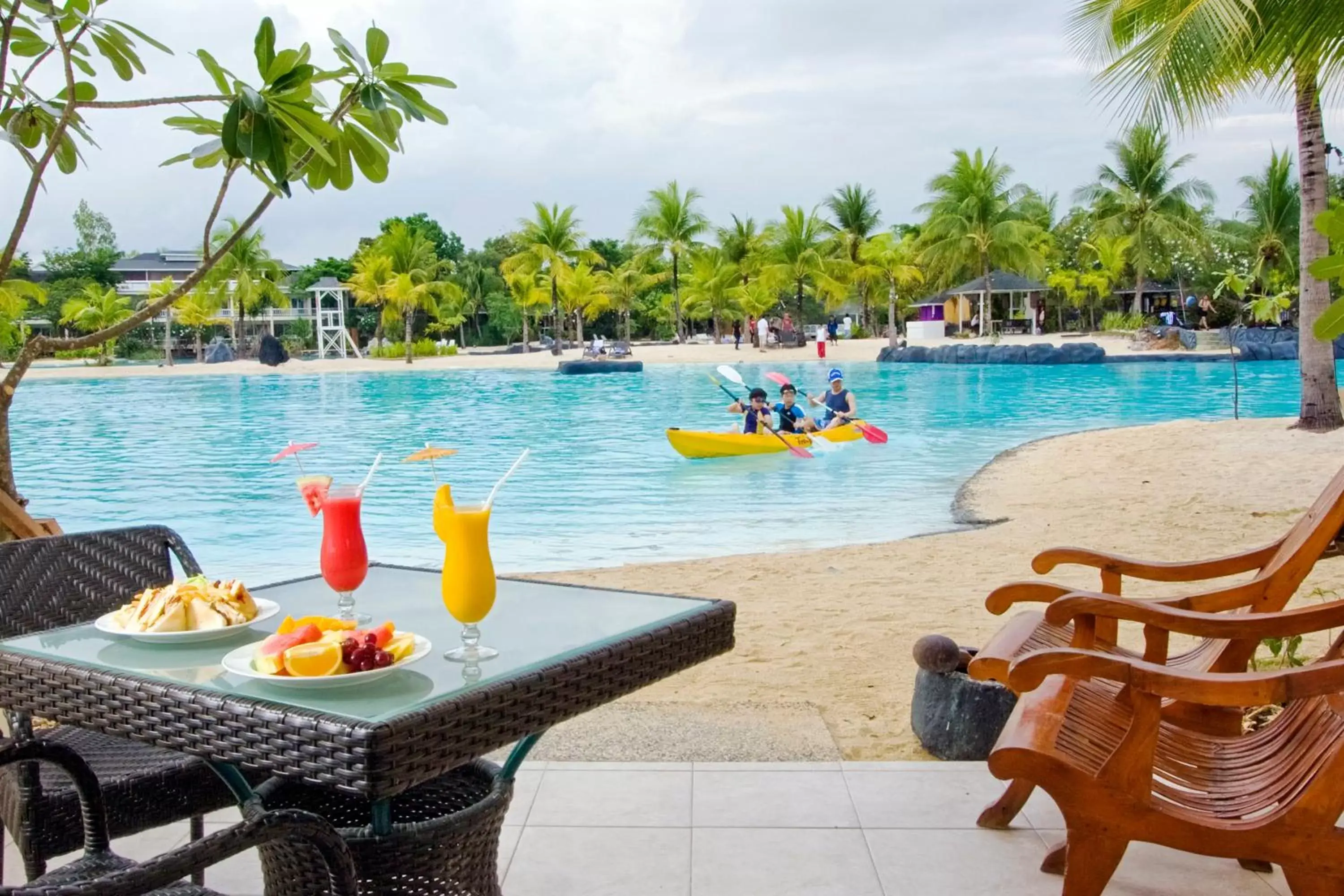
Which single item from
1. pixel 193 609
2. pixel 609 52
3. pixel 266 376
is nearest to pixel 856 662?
pixel 193 609

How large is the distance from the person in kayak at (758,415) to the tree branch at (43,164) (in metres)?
11.0

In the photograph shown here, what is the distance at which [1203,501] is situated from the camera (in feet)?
28.8

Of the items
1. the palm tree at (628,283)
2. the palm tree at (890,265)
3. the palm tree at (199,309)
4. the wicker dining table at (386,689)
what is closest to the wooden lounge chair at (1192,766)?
the wicker dining table at (386,689)

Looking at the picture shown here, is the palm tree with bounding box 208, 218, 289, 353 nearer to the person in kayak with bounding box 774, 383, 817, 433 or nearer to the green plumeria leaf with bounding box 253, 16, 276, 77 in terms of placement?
the person in kayak with bounding box 774, 383, 817, 433

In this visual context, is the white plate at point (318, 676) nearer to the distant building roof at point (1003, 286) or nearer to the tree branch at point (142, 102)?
the tree branch at point (142, 102)

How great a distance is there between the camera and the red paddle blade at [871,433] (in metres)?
14.0

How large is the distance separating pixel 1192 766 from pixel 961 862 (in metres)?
0.51

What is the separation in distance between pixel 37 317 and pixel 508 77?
44630 mm

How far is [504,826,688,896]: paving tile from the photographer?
7.98 ft

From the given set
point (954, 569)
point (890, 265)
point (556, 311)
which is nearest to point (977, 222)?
point (890, 265)

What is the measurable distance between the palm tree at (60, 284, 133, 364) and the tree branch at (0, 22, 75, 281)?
144 feet

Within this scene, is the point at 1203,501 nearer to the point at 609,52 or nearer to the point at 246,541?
the point at 246,541

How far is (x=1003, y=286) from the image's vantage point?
4188 centimetres

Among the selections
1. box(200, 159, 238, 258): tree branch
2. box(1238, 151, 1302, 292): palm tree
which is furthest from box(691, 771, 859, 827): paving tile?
box(1238, 151, 1302, 292): palm tree
